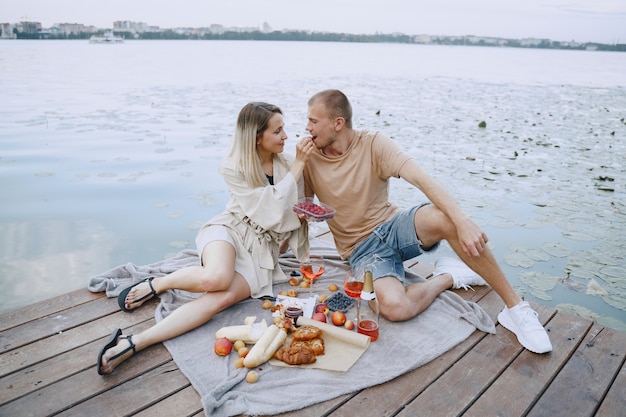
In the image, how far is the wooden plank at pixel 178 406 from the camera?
2291mm

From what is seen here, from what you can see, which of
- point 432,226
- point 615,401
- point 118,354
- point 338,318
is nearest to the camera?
point 615,401

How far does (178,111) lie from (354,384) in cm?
1143

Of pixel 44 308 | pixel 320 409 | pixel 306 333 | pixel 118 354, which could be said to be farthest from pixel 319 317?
pixel 44 308

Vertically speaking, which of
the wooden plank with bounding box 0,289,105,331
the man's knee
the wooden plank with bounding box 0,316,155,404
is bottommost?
the wooden plank with bounding box 0,316,155,404

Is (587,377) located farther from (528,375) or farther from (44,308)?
(44,308)

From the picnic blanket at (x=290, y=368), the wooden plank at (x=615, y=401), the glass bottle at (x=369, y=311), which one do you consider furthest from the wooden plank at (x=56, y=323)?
the wooden plank at (x=615, y=401)

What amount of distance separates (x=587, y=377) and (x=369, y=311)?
1.28 metres

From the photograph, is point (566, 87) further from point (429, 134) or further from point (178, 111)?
point (178, 111)

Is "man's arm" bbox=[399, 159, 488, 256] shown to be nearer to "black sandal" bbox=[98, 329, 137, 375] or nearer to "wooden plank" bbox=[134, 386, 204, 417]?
"wooden plank" bbox=[134, 386, 204, 417]

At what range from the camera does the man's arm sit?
2.88 metres

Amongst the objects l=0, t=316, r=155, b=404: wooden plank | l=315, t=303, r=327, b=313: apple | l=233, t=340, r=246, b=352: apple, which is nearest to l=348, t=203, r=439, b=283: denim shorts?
l=315, t=303, r=327, b=313: apple

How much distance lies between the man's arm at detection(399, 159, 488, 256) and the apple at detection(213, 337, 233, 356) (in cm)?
151

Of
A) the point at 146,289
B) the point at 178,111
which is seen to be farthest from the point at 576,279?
the point at 178,111

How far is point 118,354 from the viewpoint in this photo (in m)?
2.58
